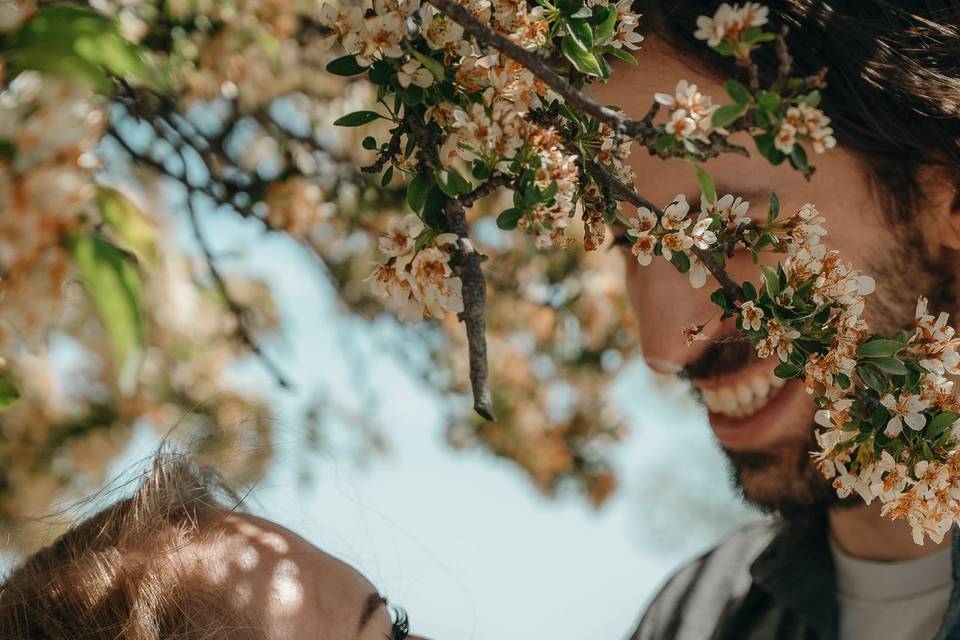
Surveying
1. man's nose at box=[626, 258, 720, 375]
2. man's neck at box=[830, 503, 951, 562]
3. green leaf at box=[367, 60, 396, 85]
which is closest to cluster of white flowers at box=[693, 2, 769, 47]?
green leaf at box=[367, 60, 396, 85]

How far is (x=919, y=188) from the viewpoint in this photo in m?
1.30

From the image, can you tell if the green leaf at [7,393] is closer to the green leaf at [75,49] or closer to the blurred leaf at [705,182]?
the green leaf at [75,49]

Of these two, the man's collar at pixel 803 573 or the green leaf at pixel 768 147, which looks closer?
the green leaf at pixel 768 147

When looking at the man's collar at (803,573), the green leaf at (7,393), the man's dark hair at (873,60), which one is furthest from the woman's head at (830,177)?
the green leaf at (7,393)

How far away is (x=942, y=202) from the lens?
1.31 metres

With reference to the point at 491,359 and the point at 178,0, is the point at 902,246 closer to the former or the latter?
the point at 178,0

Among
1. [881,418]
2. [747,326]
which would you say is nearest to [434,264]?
[747,326]

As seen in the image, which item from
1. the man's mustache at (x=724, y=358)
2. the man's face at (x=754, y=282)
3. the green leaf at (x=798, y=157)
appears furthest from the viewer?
the man's mustache at (x=724, y=358)

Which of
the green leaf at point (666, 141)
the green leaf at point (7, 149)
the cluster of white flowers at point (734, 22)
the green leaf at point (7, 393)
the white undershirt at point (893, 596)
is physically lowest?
the white undershirt at point (893, 596)

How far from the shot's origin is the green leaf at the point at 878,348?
81 centimetres

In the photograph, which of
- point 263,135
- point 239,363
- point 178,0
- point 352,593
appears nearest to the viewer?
point 352,593

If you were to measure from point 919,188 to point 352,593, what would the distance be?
837 mm

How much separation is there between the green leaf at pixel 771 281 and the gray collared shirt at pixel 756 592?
A: 3.22 ft

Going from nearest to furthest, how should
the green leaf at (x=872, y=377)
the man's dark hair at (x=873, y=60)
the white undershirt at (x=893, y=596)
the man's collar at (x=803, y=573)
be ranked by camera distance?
the green leaf at (x=872, y=377) → the man's dark hair at (x=873, y=60) → the white undershirt at (x=893, y=596) → the man's collar at (x=803, y=573)
